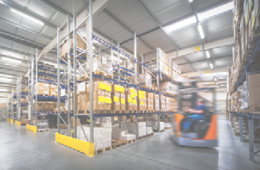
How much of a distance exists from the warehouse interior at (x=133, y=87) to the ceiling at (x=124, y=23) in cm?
5

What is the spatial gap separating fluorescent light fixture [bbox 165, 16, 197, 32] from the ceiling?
1.01 ft

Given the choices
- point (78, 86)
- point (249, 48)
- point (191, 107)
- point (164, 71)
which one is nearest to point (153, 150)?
point (191, 107)

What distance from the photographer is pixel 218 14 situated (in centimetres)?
765

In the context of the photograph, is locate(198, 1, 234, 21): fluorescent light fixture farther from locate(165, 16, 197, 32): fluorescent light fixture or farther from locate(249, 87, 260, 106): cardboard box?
locate(249, 87, 260, 106): cardboard box

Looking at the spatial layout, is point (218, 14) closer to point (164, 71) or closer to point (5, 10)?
point (164, 71)

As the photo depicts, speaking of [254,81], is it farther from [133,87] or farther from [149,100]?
[149,100]

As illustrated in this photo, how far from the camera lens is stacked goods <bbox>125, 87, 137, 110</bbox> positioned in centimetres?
619

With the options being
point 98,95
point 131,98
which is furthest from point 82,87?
point 131,98

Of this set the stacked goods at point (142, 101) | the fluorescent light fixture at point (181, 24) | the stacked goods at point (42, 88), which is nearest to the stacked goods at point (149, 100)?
the stacked goods at point (142, 101)

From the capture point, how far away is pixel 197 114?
5.15m

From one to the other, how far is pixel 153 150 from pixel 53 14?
326 inches

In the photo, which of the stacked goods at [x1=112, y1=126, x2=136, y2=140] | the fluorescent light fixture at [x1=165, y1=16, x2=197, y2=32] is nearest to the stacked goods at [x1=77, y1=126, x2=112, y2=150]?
the stacked goods at [x1=112, y1=126, x2=136, y2=140]

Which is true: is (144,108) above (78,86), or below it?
below

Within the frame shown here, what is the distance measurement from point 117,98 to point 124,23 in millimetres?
5020
